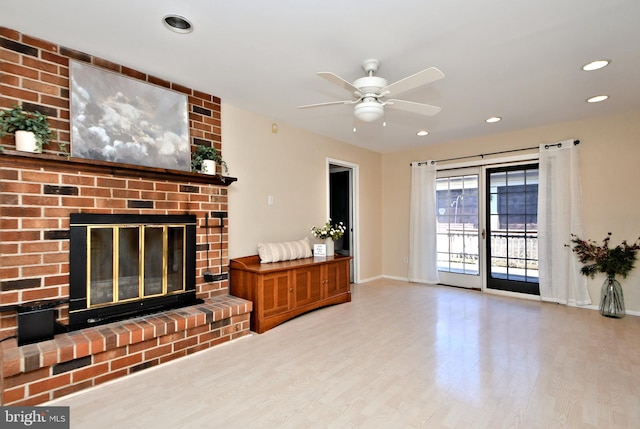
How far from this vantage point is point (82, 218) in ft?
8.13

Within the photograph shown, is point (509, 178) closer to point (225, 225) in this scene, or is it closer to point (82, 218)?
point (225, 225)

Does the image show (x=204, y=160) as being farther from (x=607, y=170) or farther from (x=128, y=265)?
(x=607, y=170)

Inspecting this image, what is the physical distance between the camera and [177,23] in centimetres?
213

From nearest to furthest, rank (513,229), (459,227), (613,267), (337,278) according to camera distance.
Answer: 1. (613,267)
2. (337,278)
3. (513,229)
4. (459,227)

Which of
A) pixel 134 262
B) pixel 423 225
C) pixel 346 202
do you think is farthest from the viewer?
pixel 346 202

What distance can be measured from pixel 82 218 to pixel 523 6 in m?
3.40

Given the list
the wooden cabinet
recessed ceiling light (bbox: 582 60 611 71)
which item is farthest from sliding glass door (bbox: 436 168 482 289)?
recessed ceiling light (bbox: 582 60 611 71)

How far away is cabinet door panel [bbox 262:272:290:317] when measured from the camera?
133 inches

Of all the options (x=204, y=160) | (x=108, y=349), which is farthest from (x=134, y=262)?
(x=204, y=160)

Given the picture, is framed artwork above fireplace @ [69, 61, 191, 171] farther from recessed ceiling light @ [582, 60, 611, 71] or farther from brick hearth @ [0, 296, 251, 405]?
recessed ceiling light @ [582, 60, 611, 71]

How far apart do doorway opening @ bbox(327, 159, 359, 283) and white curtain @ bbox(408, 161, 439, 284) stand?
102 centimetres

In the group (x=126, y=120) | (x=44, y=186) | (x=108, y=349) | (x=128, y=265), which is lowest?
(x=108, y=349)

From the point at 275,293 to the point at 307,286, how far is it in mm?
527

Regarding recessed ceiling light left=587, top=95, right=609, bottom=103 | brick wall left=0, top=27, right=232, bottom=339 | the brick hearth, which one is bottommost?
the brick hearth
